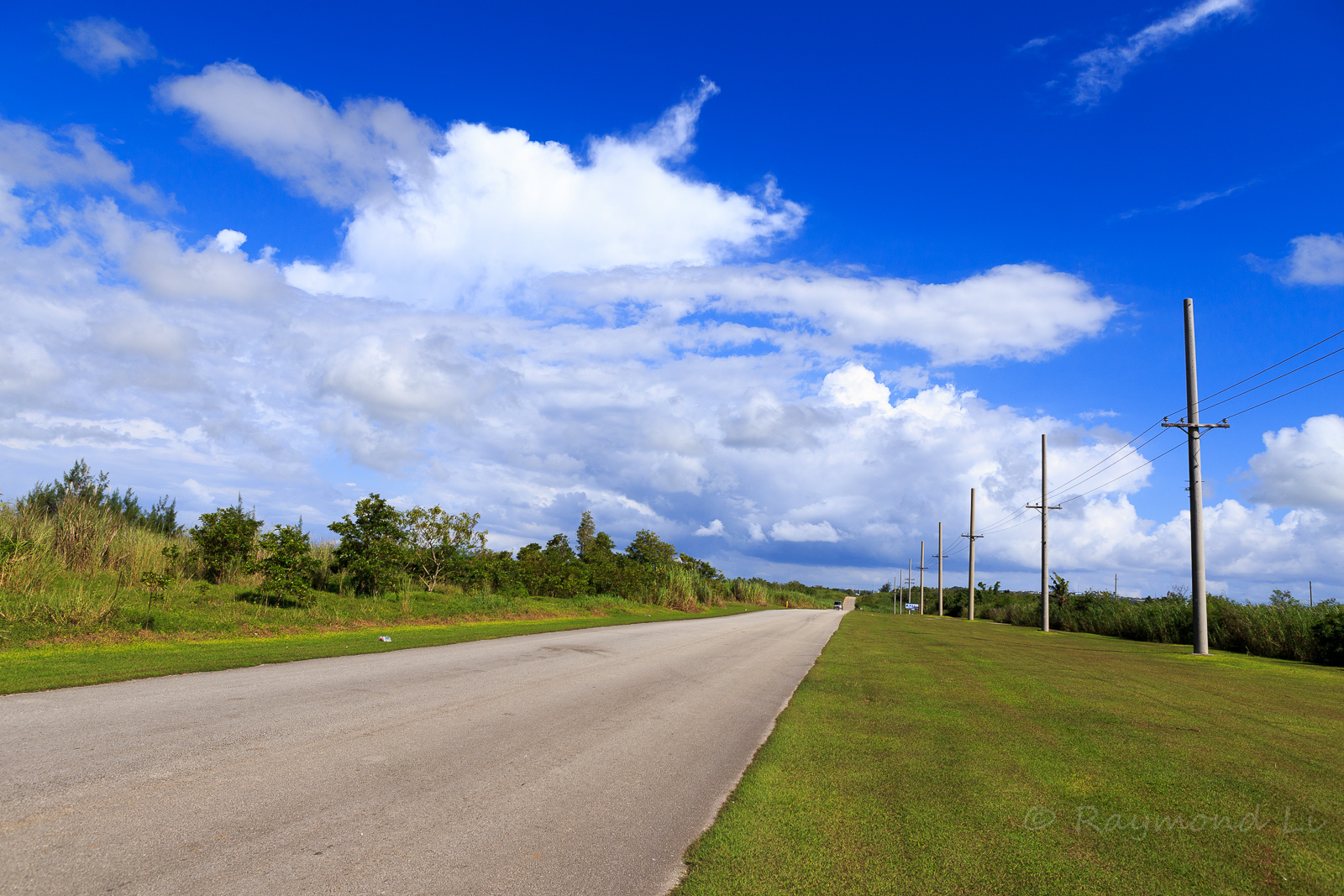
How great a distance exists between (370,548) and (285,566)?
4.67m

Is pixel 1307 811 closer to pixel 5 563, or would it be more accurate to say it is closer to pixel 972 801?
pixel 972 801

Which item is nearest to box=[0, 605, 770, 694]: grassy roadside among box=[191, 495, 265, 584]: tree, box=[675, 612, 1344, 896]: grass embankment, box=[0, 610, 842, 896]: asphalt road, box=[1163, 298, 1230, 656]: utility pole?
box=[0, 610, 842, 896]: asphalt road

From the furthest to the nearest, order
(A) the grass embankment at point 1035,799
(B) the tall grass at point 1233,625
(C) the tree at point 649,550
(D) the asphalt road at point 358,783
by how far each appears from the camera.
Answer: (C) the tree at point 649,550 < (B) the tall grass at point 1233,625 < (A) the grass embankment at point 1035,799 < (D) the asphalt road at point 358,783

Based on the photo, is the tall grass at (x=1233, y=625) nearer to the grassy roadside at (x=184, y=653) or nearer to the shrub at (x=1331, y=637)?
the shrub at (x=1331, y=637)

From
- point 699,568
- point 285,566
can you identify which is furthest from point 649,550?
point 285,566

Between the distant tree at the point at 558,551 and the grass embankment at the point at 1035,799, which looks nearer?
the grass embankment at the point at 1035,799

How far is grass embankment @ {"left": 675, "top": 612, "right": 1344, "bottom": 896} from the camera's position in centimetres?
421

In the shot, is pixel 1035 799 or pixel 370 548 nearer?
pixel 1035 799

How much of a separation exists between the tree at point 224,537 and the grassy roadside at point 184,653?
4.95m

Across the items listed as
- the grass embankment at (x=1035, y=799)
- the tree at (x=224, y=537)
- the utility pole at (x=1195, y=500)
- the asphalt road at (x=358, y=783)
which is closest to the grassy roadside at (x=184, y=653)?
the asphalt road at (x=358, y=783)

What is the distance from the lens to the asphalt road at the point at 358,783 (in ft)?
13.1

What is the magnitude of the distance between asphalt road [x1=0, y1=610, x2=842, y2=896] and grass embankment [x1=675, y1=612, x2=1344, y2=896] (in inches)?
23.1

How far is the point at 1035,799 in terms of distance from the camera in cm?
568

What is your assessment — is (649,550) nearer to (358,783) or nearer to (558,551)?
(558,551)
